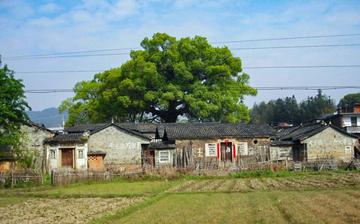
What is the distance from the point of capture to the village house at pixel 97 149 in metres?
40.0

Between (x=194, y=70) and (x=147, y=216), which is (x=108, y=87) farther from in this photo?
(x=147, y=216)

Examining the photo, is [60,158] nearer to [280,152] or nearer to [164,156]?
[164,156]

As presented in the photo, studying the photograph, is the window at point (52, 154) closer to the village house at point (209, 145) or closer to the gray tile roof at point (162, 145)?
the village house at point (209, 145)

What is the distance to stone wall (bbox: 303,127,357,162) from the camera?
143 ft

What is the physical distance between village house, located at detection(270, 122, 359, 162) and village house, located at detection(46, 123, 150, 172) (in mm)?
12685

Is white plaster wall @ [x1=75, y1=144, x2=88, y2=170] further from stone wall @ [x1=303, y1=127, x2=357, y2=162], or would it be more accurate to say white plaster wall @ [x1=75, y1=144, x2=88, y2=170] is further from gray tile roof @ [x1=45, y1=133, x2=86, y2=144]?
stone wall @ [x1=303, y1=127, x2=357, y2=162]

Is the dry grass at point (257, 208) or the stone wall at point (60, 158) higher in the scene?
the stone wall at point (60, 158)

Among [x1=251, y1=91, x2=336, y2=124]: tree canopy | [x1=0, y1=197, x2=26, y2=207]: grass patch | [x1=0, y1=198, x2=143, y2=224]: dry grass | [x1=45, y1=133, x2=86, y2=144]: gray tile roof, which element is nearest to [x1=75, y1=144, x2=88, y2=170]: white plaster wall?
[x1=45, y1=133, x2=86, y2=144]: gray tile roof

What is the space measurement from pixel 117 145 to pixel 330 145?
1993 cm

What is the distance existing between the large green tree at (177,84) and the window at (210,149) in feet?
35.8

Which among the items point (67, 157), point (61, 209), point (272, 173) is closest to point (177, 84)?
point (67, 157)

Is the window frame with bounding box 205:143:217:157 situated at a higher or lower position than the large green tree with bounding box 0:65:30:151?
lower

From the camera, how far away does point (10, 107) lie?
36.1 meters

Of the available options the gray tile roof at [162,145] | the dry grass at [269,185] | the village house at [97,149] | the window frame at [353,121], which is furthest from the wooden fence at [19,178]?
the window frame at [353,121]
